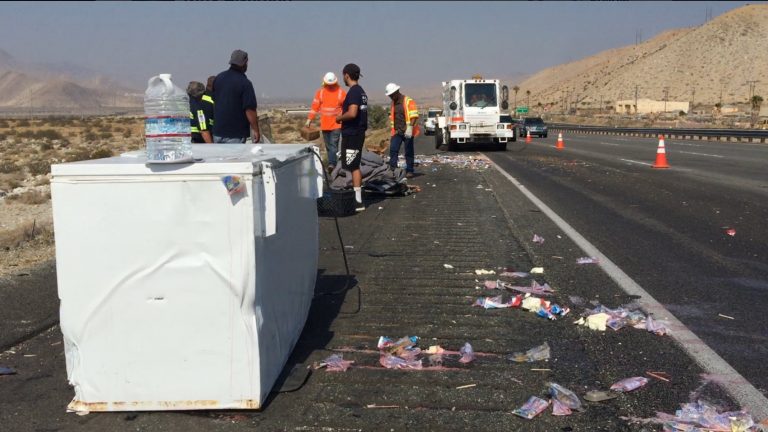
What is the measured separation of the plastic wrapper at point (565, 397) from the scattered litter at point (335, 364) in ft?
3.90

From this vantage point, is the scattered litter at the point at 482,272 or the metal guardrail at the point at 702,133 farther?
the metal guardrail at the point at 702,133

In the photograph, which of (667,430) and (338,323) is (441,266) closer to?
(338,323)

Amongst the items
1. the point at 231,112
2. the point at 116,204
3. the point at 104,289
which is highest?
the point at 231,112

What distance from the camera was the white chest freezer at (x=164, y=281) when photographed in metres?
3.39

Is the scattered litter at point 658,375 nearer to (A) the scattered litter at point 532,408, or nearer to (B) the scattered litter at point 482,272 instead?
(A) the scattered litter at point 532,408

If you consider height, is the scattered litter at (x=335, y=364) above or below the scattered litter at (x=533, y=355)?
above

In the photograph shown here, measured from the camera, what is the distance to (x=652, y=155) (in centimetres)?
2478

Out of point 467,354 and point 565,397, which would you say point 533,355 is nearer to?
point 467,354

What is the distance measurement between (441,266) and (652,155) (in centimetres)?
2019

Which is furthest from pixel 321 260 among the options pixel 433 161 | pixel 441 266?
pixel 433 161

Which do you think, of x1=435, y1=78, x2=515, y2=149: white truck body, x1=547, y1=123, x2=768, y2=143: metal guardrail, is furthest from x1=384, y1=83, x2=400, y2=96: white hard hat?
x1=547, y1=123, x2=768, y2=143: metal guardrail

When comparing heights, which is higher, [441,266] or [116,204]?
[116,204]

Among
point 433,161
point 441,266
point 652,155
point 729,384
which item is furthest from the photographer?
point 652,155

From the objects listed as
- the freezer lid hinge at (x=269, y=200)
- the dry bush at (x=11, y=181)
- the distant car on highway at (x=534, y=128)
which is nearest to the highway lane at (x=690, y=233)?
the freezer lid hinge at (x=269, y=200)
